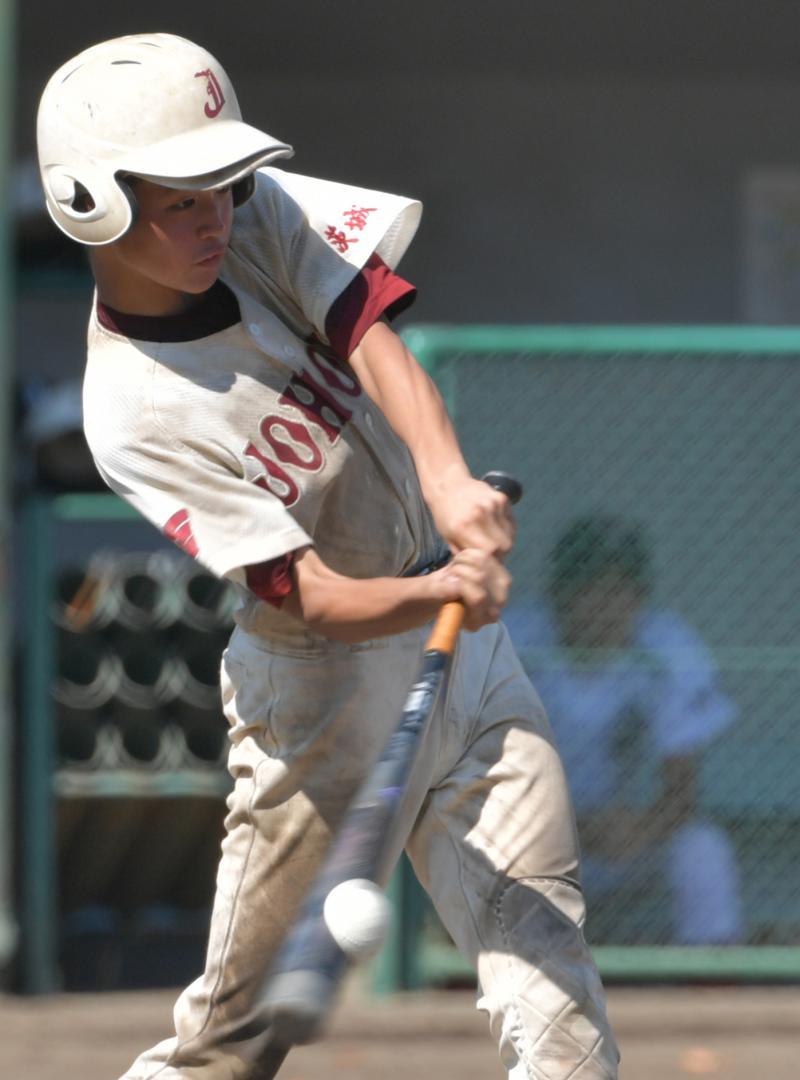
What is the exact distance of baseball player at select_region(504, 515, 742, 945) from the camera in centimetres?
569

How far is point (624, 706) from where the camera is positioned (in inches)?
225

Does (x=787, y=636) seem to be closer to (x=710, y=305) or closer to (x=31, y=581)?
(x=31, y=581)

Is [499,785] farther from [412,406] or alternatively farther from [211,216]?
[211,216]

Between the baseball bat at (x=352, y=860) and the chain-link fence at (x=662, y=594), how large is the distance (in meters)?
2.42

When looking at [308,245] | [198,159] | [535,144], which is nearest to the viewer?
[198,159]

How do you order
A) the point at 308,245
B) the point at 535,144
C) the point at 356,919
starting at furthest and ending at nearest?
the point at 535,144 < the point at 308,245 < the point at 356,919

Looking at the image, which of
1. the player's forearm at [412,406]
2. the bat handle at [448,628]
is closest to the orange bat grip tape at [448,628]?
the bat handle at [448,628]

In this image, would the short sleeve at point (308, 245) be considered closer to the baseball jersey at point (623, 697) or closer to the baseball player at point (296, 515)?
the baseball player at point (296, 515)

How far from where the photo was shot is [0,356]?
221 inches

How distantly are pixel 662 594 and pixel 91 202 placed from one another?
3007 millimetres

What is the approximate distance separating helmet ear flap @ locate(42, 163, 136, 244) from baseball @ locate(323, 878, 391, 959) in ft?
3.44

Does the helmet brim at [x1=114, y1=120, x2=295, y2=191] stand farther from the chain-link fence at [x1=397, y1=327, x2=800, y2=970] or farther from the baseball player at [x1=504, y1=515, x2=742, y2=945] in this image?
the baseball player at [x1=504, y1=515, x2=742, y2=945]

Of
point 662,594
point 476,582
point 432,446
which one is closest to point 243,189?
point 432,446

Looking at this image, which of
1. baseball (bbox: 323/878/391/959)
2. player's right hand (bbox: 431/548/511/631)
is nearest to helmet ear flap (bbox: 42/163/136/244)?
player's right hand (bbox: 431/548/511/631)
